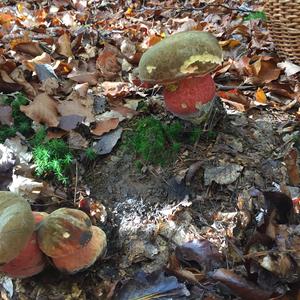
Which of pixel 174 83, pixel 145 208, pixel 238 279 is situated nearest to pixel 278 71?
pixel 174 83

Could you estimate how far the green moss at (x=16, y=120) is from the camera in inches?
77.7

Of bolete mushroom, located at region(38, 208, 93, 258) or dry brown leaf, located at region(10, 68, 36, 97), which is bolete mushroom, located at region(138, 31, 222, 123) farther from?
dry brown leaf, located at region(10, 68, 36, 97)

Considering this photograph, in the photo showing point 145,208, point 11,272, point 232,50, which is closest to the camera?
point 11,272

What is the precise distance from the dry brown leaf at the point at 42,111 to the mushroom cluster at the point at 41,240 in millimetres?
666

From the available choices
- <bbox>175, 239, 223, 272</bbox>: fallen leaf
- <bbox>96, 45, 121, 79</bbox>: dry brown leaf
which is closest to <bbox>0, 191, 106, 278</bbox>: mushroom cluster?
<bbox>175, 239, 223, 272</bbox>: fallen leaf

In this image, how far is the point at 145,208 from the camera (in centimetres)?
168

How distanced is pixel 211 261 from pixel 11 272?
0.69m

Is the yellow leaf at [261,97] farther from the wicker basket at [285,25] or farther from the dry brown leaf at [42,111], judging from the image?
the dry brown leaf at [42,111]

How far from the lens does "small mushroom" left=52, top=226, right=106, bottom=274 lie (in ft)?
4.59

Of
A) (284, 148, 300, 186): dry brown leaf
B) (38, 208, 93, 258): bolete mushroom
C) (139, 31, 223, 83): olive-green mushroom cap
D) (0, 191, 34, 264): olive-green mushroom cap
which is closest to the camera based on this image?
(0, 191, 34, 264): olive-green mushroom cap

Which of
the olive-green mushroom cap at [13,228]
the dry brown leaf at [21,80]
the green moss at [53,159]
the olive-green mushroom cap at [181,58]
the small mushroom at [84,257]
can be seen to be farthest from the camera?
the dry brown leaf at [21,80]

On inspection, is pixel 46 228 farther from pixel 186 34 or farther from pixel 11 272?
pixel 186 34

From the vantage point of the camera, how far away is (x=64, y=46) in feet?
8.73

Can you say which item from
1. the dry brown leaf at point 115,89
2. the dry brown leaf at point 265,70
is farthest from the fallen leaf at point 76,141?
the dry brown leaf at point 265,70
